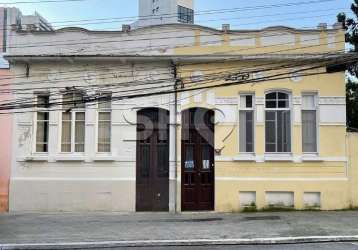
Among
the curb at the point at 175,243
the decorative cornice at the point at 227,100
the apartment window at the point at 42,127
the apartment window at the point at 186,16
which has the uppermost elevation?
the apartment window at the point at 186,16

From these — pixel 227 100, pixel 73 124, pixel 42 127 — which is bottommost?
pixel 42 127

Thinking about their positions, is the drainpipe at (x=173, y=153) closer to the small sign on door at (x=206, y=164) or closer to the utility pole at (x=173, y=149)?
the utility pole at (x=173, y=149)

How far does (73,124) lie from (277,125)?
274 inches

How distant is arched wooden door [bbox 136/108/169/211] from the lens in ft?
57.3

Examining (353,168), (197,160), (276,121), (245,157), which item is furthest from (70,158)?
(353,168)

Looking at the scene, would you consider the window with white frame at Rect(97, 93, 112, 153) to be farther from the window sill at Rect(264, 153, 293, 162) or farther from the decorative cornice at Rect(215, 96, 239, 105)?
the window sill at Rect(264, 153, 293, 162)

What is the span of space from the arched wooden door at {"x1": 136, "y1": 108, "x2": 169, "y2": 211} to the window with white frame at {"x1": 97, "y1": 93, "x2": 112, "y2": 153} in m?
1.01

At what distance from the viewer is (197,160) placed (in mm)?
17703

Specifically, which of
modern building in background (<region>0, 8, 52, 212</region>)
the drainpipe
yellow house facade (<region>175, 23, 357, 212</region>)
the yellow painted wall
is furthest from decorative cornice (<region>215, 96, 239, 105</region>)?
modern building in background (<region>0, 8, 52, 212</region>)

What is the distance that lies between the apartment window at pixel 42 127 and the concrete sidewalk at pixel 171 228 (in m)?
2.39

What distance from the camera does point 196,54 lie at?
17.6m

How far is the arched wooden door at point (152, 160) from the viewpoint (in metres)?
17.5

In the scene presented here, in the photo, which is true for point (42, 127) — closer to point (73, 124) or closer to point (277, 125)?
point (73, 124)

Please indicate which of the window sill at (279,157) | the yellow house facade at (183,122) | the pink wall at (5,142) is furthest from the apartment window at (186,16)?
the pink wall at (5,142)
